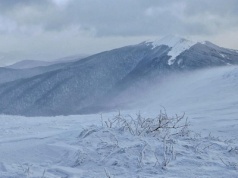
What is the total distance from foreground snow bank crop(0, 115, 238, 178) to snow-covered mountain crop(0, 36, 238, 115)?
114ft

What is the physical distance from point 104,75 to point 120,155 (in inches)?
2102

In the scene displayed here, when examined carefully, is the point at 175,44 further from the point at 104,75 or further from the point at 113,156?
the point at 113,156

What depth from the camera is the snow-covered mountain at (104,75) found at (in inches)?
1826

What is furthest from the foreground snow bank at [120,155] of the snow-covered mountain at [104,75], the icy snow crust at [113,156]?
the snow-covered mountain at [104,75]

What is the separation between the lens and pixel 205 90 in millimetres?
25609

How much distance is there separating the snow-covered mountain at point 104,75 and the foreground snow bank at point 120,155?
34.8 meters

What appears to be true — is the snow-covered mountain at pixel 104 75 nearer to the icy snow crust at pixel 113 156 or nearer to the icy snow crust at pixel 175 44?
the icy snow crust at pixel 175 44

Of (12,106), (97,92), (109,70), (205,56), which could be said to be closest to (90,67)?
(109,70)

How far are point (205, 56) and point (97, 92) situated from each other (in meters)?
14.9

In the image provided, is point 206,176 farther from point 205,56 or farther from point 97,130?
point 205,56

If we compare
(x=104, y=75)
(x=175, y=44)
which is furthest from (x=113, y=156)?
(x=104, y=75)

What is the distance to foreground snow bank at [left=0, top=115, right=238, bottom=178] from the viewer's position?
4.42m

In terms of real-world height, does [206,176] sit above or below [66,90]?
below

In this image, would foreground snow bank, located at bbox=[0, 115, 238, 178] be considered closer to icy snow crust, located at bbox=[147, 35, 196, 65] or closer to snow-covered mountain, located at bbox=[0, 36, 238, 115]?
snow-covered mountain, located at bbox=[0, 36, 238, 115]
